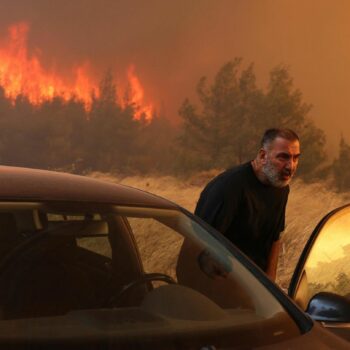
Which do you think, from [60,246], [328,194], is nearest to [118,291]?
[60,246]

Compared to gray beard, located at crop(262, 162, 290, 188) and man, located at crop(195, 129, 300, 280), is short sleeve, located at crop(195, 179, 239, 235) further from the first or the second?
gray beard, located at crop(262, 162, 290, 188)

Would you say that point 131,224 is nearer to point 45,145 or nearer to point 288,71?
point 288,71

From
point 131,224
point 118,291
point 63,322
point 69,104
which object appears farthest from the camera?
point 69,104

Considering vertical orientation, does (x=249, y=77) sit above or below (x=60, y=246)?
above

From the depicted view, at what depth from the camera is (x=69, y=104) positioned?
7.34m

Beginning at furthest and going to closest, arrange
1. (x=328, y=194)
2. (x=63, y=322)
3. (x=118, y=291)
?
(x=328, y=194), (x=118, y=291), (x=63, y=322)

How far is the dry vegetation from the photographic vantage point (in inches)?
242

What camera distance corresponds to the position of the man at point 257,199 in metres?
3.33

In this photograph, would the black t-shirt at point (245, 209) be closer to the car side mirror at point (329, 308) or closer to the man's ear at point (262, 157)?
the man's ear at point (262, 157)

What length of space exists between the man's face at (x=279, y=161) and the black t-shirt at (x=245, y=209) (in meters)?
0.06

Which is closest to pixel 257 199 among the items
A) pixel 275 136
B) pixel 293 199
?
pixel 275 136

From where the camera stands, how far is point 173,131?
7.01 m

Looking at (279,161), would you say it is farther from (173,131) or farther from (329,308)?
(173,131)

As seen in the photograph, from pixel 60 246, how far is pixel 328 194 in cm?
472
